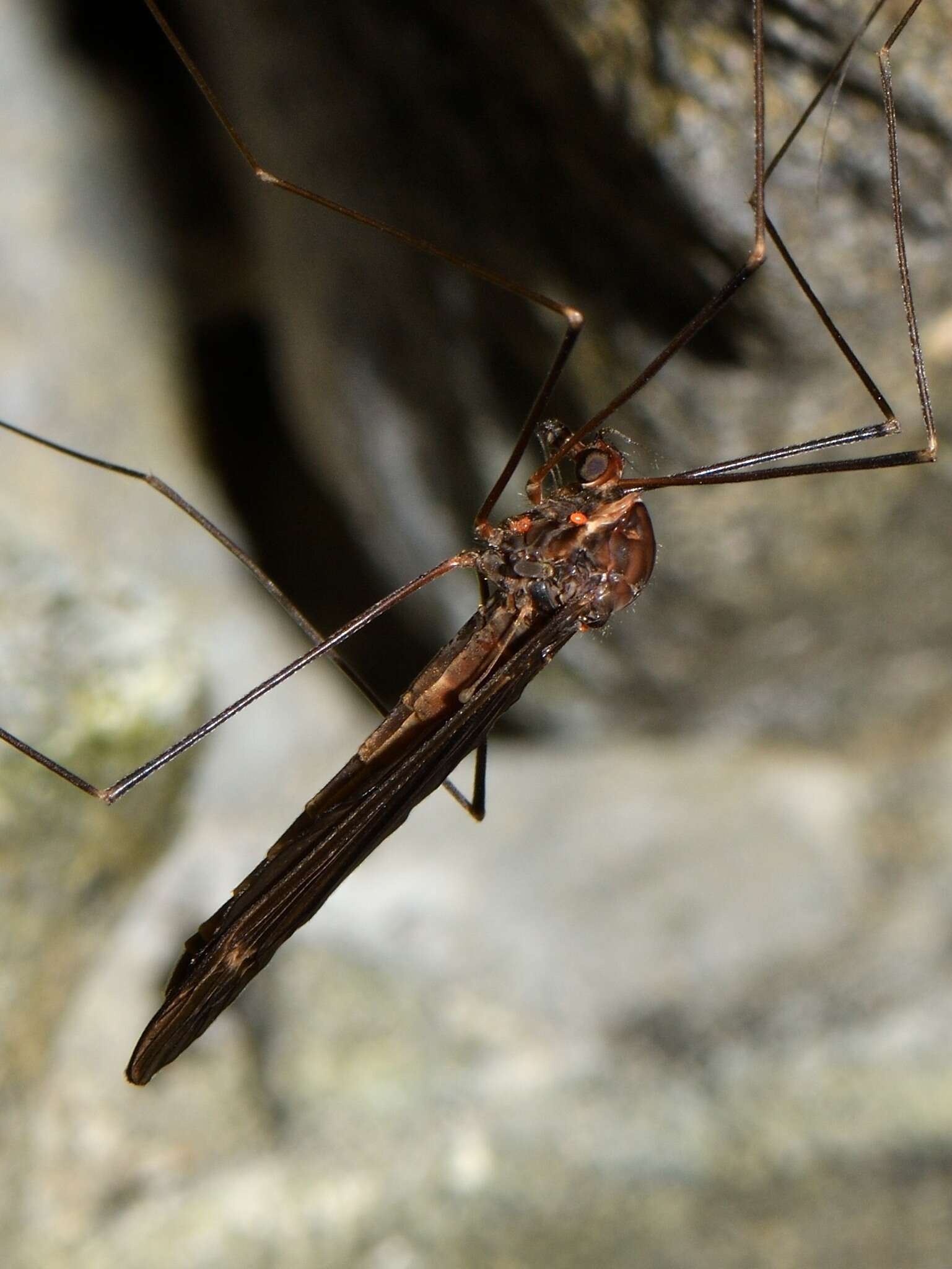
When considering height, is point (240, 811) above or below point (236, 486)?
below

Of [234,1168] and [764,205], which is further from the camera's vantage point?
[234,1168]

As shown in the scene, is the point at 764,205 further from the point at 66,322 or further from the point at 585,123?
the point at 66,322

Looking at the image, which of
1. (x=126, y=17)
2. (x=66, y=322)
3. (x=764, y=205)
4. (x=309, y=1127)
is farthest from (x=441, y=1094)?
(x=126, y=17)

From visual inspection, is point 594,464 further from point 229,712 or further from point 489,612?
point 229,712

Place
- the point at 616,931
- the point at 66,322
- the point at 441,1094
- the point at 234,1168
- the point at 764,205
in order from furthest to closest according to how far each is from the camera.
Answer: the point at 66,322 → the point at 616,931 → the point at 441,1094 → the point at 234,1168 → the point at 764,205

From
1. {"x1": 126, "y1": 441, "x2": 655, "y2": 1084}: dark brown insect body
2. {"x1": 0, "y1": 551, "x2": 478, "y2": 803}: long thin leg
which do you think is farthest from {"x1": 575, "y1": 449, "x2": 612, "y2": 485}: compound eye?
{"x1": 0, "y1": 551, "x2": 478, "y2": 803}: long thin leg

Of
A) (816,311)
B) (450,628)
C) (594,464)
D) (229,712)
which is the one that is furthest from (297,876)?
(450,628)

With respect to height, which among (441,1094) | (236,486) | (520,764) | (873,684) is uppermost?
(236,486)
